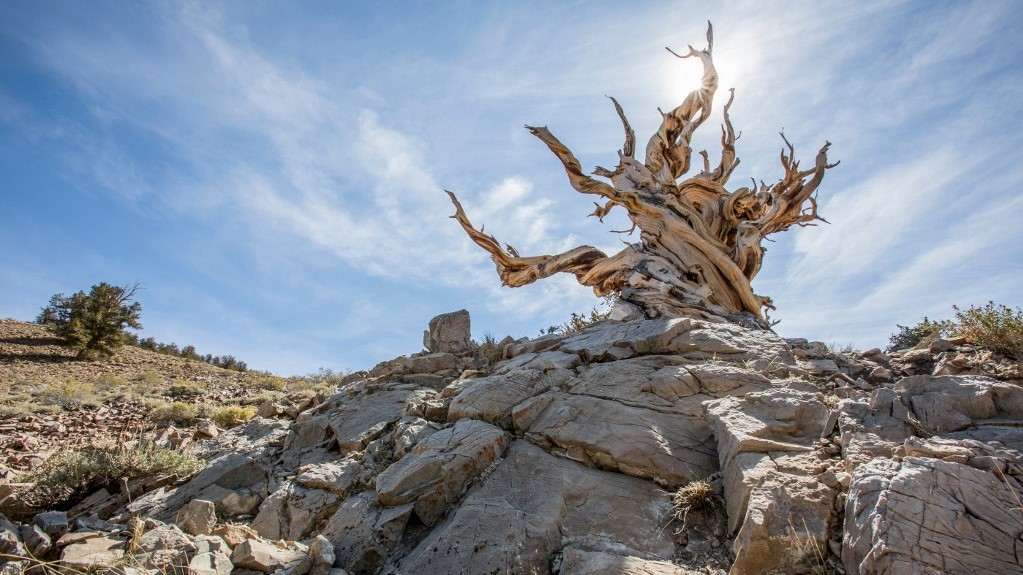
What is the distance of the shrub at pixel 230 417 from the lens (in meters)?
8.38

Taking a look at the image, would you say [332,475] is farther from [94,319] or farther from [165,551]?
[94,319]

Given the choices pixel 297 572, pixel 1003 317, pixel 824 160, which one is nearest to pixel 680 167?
pixel 824 160

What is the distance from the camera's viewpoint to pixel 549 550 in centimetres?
343

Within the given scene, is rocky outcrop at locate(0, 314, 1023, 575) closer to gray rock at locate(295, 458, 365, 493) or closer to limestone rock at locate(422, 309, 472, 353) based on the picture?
gray rock at locate(295, 458, 365, 493)

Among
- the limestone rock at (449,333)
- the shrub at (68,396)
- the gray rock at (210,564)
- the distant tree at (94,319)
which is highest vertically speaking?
the distant tree at (94,319)

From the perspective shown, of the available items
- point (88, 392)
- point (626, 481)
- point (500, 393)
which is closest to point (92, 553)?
point (500, 393)

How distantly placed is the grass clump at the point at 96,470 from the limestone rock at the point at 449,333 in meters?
4.63

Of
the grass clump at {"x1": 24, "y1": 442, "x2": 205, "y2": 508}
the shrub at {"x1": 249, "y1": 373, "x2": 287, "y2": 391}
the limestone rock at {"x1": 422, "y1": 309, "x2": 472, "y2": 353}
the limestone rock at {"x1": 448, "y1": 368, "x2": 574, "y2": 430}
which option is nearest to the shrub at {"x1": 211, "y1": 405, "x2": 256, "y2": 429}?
the grass clump at {"x1": 24, "y1": 442, "x2": 205, "y2": 508}

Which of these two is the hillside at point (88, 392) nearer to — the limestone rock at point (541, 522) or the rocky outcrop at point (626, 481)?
the rocky outcrop at point (626, 481)

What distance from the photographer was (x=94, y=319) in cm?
2081

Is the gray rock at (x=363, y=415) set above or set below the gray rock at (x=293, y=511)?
above

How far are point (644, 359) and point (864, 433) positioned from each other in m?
2.74

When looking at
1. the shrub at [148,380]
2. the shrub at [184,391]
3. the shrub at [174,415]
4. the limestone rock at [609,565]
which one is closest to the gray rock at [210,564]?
the limestone rock at [609,565]

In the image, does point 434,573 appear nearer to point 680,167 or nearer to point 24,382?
point 680,167
